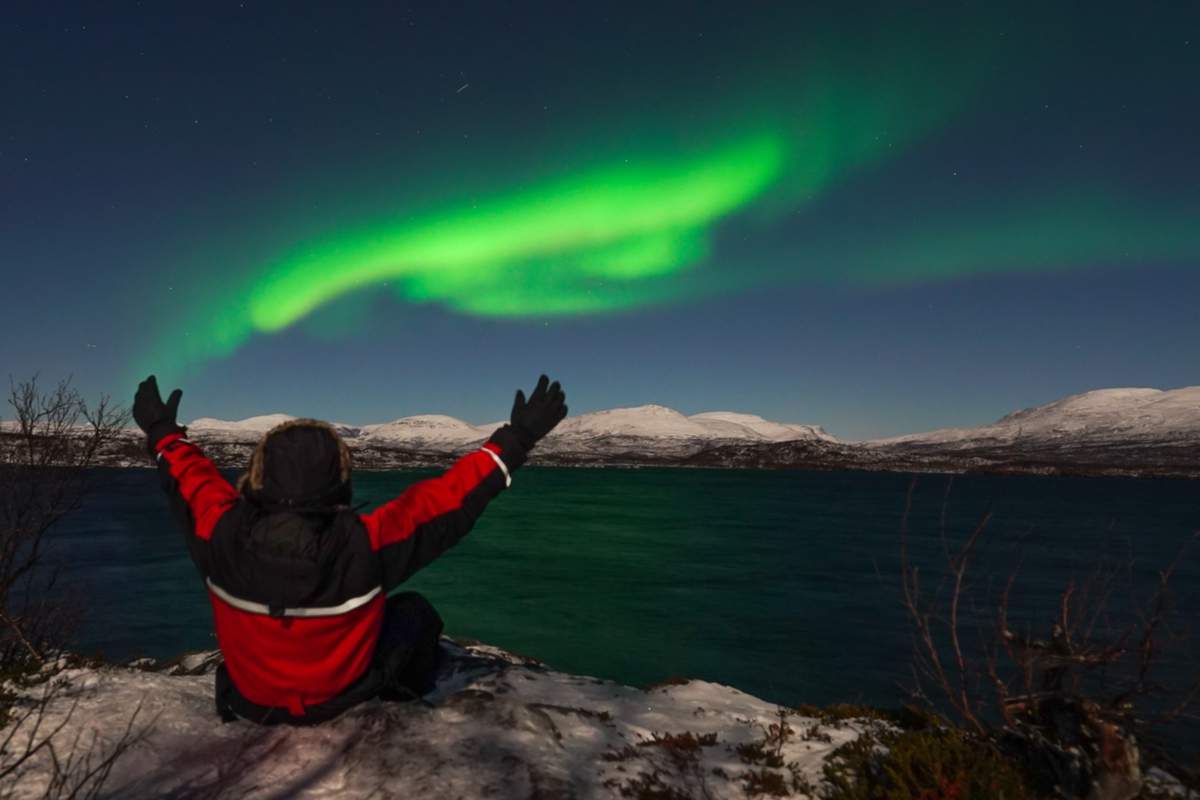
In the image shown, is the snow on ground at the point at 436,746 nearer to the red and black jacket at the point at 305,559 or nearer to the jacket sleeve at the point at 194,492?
the red and black jacket at the point at 305,559

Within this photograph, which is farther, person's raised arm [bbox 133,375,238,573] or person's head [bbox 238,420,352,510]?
person's raised arm [bbox 133,375,238,573]

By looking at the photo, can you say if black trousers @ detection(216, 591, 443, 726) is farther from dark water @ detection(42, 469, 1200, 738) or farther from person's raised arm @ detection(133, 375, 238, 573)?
dark water @ detection(42, 469, 1200, 738)

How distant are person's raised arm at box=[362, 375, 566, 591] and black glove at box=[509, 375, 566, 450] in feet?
0.39

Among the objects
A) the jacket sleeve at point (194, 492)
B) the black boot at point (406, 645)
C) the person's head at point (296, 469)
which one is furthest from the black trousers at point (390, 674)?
the jacket sleeve at point (194, 492)

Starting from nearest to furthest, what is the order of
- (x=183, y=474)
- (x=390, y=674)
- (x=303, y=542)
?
(x=303, y=542), (x=183, y=474), (x=390, y=674)

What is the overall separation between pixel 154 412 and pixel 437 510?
2.34 meters

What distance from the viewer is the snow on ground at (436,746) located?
4098 mm

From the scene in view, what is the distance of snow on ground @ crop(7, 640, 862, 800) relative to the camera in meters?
4.10

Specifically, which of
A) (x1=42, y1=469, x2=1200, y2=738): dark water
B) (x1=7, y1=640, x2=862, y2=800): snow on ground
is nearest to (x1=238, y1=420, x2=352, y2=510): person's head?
(x1=7, y1=640, x2=862, y2=800): snow on ground

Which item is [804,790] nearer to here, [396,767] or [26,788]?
[396,767]

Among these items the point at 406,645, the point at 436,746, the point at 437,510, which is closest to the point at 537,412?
the point at 437,510

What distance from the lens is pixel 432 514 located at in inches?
155

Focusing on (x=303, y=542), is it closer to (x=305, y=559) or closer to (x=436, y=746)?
(x=305, y=559)

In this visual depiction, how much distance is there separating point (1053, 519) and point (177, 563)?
92714 mm
